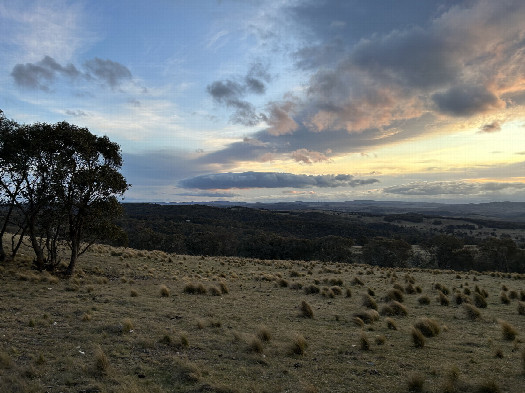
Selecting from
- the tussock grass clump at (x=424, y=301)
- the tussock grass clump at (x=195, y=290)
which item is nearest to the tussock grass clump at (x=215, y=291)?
the tussock grass clump at (x=195, y=290)

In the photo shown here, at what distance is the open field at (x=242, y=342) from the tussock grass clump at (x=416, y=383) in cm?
2

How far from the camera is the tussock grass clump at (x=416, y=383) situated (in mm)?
6066

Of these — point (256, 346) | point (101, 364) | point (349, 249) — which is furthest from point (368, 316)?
point (349, 249)

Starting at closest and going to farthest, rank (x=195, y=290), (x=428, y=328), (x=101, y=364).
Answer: (x=101, y=364) < (x=428, y=328) < (x=195, y=290)

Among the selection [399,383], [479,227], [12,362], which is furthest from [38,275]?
[479,227]

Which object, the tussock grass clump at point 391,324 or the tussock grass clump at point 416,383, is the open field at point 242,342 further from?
the tussock grass clump at point 391,324

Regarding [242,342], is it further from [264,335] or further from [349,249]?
[349,249]

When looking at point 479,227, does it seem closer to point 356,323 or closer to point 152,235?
point 152,235

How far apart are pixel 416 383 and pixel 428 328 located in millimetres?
4211

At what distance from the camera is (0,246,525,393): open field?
21.0 feet

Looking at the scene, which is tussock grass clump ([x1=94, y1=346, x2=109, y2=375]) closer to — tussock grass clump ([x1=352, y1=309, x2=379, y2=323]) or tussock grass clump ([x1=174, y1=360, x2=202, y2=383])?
tussock grass clump ([x1=174, y1=360, x2=202, y2=383])

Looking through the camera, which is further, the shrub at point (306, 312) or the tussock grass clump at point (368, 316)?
the shrub at point (306, 312)

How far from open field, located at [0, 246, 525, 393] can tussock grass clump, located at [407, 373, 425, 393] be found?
0.02 metres

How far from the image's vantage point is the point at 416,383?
6090mm
